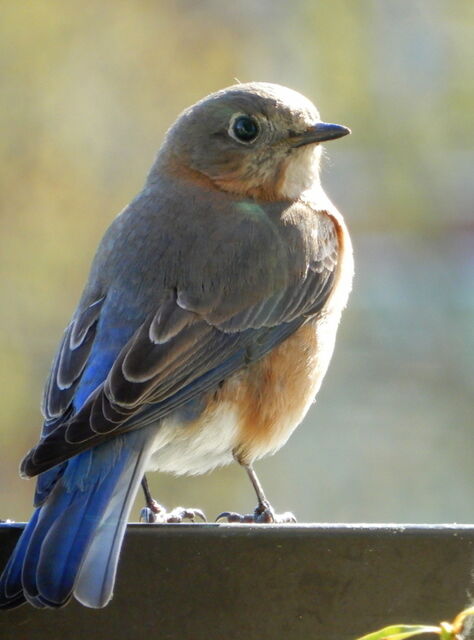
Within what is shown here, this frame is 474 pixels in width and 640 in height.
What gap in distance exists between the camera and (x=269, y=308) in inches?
192

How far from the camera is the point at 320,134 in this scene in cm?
517

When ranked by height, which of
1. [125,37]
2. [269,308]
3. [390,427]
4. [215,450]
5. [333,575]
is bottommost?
[333,575]

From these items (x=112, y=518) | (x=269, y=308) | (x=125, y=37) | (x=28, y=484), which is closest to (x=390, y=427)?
(x=28, y=484)

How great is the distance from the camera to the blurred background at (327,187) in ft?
31.7

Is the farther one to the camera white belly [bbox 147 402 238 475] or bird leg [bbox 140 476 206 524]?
bird leg [bbox 140 476 206 524]

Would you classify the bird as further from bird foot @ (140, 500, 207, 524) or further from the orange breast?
bird foot @ (140, 500, 207, 524)

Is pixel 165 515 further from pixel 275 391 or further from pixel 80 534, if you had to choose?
pixel 80 534

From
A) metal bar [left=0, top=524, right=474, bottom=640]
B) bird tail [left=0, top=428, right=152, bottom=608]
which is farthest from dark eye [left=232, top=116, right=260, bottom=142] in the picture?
metal bar [left=0, top=524, right=474, bottom=640]

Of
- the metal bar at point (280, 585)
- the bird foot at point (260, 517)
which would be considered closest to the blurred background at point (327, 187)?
the bird foot at point (260, 517)

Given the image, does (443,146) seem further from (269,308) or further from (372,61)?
(269,308)

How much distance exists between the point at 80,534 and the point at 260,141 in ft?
7.08

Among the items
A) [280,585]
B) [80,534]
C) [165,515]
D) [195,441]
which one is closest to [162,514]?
[165,515]

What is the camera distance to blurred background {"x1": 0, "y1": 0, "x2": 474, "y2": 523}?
965 cm

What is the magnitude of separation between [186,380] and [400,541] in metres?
1.40
